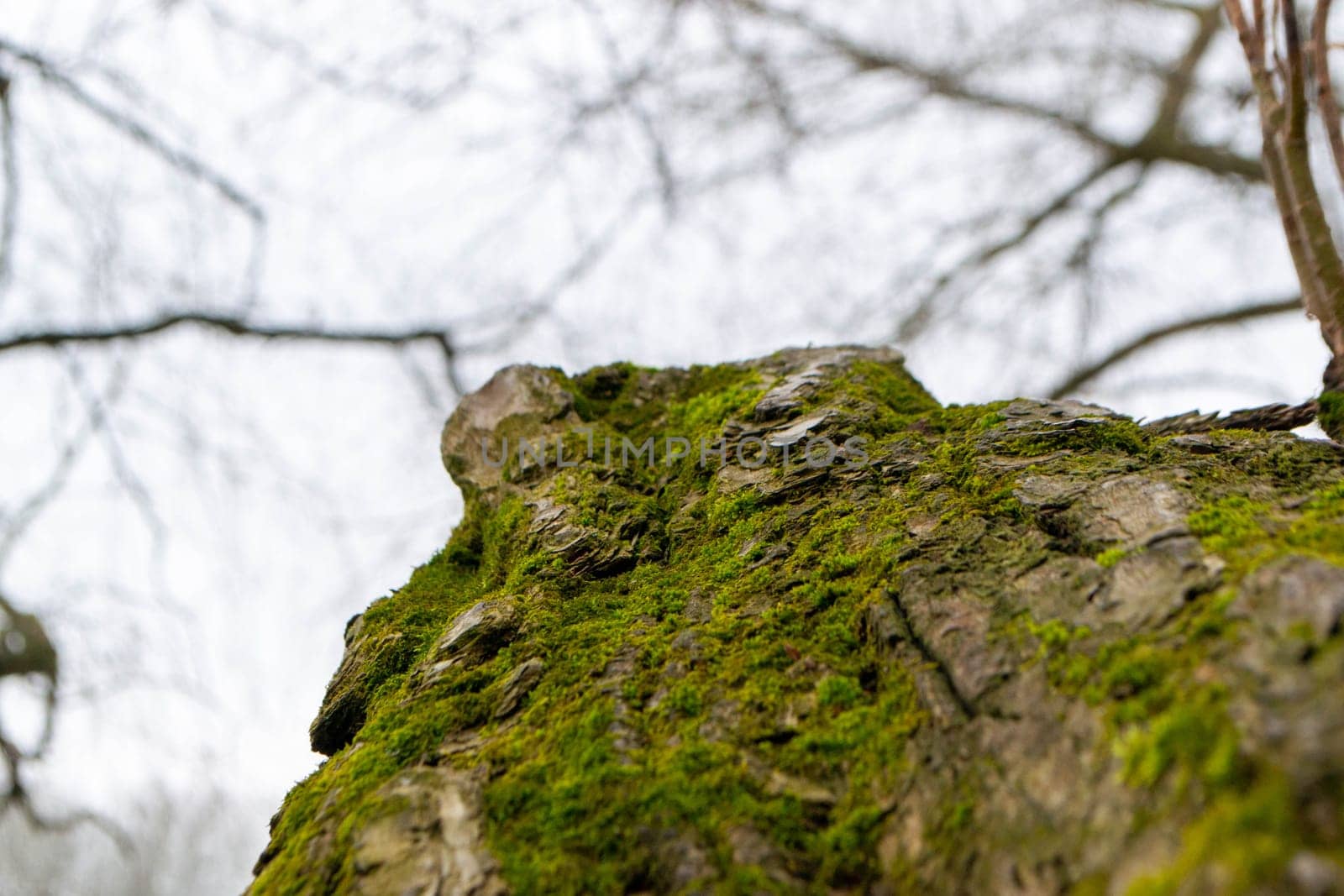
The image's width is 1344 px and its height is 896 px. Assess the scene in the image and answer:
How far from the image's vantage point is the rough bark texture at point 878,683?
1.06 metres

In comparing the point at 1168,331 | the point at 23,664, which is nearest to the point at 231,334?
the point at 23,664

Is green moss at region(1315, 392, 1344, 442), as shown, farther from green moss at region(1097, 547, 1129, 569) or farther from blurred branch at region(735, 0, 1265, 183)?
blurred branch at region(735, 0, 1265, 183)

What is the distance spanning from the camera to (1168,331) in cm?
705

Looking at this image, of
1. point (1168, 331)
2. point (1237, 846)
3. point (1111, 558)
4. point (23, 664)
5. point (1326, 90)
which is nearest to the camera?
point (1237, 846)

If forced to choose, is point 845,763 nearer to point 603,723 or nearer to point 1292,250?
point 603,723

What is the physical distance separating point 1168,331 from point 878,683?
694 centimetres

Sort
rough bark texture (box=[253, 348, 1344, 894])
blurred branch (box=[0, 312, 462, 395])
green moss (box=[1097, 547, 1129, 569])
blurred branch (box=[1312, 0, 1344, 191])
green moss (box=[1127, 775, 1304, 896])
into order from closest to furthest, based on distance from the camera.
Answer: green moss (box=[1127, 775, 1304, 896])
rough bark texture (box=[253, 348, 1344, 894])
green moss (box=[1097, 547, 1129, 569])
blurred branch (box=[1312, 0, 1344, 191])
blurred branch (box=[0, 312, 462, 395])

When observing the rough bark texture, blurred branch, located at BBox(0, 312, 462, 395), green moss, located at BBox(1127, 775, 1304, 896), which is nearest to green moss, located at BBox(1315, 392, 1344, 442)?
the rough bark texture

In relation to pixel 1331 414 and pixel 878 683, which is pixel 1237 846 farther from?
pixel 1331 414

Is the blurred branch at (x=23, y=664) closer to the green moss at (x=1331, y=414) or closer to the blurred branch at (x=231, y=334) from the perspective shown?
the blurred branch at (x=231, y=334)

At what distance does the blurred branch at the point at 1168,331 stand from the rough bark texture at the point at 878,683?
4717 mm

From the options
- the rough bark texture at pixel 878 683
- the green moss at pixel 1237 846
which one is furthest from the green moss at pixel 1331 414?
the green moss at pixel 1237 846

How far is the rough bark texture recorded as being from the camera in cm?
106

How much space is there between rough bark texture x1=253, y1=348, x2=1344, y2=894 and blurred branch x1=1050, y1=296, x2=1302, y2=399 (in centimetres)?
472
